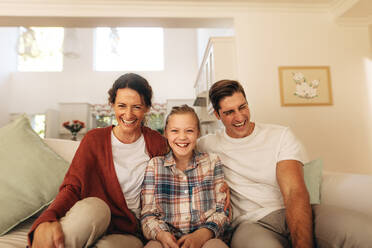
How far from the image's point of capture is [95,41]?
9062mm

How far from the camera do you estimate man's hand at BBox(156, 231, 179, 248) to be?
1049 mm

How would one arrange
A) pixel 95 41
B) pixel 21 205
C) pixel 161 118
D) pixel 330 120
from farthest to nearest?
pixel 95 41 < pixel 161 118 < pixel 330 120 < pixel 21 205

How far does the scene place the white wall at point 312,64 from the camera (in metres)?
3.11

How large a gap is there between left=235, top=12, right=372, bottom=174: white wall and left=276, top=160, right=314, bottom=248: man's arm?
178 cm

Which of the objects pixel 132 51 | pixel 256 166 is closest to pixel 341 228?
pixel 256 166

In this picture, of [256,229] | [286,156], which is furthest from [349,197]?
[256,229]

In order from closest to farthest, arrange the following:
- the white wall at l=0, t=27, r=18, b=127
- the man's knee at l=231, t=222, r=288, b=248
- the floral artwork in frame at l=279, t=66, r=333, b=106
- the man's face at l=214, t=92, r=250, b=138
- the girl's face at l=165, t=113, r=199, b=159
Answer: the man's knee at l=231, t=222, r=288, b=248 < the girl's face at l=165, t=113, r=199, b=159 < the man's face at l=214, t=92, r=250, b=138 < the floral artwork in frame at l=279, t=66, r=333, b=106 < the white wall at l=0, t=27, r=18, b=127

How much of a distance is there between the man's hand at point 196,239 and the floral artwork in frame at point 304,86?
235cm

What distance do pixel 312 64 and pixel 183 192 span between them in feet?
8.74

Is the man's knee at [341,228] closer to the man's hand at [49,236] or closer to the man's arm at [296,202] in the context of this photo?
the man's arm at [296,202]

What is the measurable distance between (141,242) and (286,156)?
2.77 ft

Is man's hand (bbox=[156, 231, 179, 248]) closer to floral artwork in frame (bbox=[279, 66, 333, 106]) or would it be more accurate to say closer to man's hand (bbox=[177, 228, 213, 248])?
man's hand (bbox=[177, 228, 213, 248])

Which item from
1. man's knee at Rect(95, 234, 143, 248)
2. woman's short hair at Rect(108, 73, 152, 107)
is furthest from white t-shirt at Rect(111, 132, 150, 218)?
woman's short hair at Rect(108, 73, 152, 107)

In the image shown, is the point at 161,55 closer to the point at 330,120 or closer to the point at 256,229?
the point at 330,120
